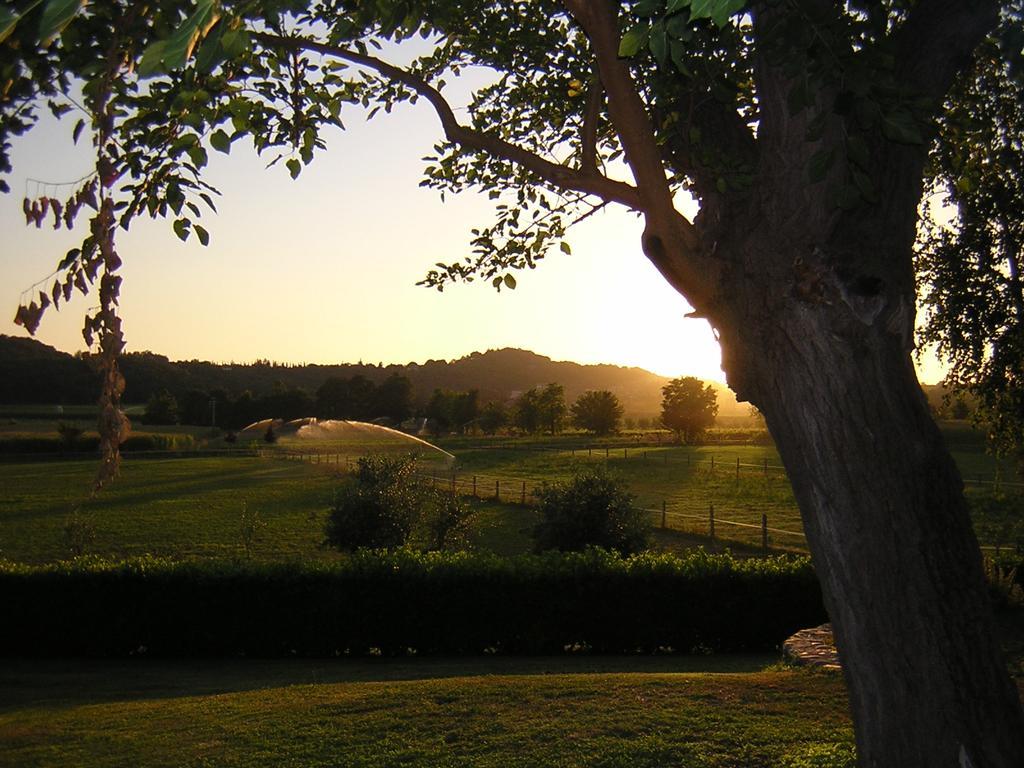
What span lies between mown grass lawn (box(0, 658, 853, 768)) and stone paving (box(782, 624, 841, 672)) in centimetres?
45

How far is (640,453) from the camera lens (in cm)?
6606

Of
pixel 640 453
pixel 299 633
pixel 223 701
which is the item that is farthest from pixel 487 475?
pixel 223 701

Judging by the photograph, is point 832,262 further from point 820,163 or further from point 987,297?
point 987,297

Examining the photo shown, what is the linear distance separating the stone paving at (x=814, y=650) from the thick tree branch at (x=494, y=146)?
21.0 feet

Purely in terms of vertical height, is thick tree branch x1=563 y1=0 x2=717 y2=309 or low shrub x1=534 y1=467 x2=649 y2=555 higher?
thick tree branch x1=563 y1=0 x2=717 y2=309

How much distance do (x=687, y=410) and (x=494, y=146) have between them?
274ft

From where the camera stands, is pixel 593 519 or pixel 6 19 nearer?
pixel 6 19

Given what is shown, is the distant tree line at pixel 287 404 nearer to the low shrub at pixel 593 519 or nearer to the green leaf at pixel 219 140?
the low shrub at pixel 593 519

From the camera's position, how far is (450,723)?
774 centimetres

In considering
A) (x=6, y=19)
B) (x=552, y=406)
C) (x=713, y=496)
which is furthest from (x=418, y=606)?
(x=552, y=406)

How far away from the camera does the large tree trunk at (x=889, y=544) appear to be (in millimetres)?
3572

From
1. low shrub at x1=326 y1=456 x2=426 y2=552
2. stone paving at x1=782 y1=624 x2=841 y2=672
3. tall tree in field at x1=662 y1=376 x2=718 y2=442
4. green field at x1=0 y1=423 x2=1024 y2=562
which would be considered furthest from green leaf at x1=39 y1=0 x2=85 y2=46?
tall tree in field at x1=662 y1=376 x2=718 y2=442

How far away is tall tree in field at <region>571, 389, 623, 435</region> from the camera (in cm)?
9469

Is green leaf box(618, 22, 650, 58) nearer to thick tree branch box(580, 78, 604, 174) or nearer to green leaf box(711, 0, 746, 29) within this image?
green leaf box(711, 0, 746, 29)
